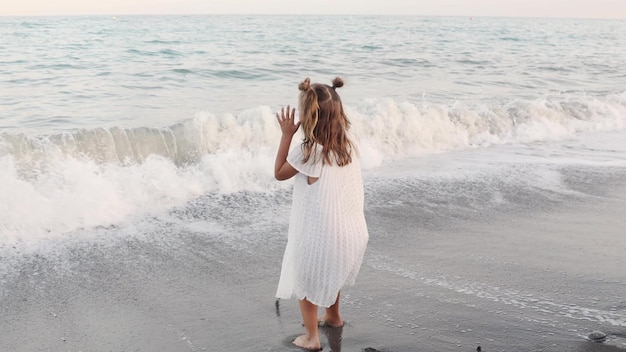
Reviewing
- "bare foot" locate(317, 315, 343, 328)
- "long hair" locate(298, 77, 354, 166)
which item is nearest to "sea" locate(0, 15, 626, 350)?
"bare foot" locate(317, 315, 343, 328)

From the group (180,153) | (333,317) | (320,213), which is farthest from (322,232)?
(180,153)

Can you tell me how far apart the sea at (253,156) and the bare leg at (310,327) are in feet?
3.98

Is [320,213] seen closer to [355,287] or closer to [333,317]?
[333,317]

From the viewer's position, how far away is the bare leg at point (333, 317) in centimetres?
385

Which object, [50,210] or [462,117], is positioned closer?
[50,210]

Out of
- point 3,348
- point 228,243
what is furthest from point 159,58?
point 3,348

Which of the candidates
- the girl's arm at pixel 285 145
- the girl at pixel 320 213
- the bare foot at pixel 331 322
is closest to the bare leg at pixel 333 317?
the bare foot at pixel 331 322

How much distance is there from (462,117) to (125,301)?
8.81m

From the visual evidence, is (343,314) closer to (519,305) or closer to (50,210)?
(519,305)

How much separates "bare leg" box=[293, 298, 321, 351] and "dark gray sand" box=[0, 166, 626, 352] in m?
0.07

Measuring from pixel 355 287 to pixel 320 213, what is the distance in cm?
114

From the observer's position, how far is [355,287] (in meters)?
4.52

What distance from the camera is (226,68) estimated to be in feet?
58.9

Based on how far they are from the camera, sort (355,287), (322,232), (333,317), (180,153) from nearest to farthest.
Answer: (322,232) → (333,317) → (355,287) → (180,153)
